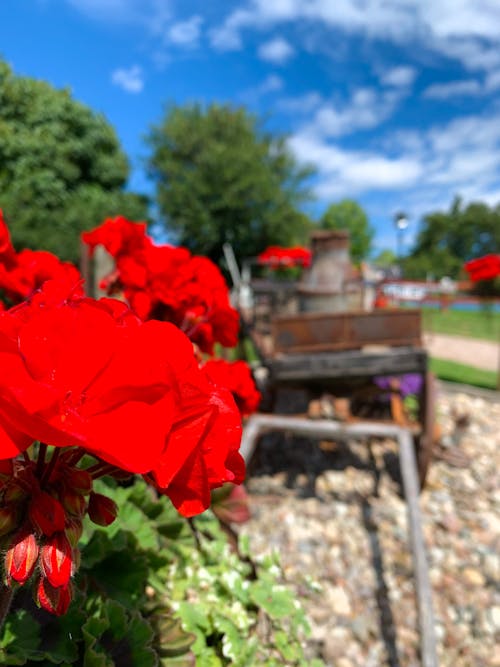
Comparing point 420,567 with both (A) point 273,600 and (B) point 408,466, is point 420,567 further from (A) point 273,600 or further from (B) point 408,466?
(A) point 273,600

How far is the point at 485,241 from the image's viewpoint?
184ft

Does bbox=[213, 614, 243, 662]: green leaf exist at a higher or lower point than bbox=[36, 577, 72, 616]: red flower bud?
lower

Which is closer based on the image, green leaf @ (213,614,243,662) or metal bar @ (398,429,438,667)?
green leaf @ (213,614,243,662)

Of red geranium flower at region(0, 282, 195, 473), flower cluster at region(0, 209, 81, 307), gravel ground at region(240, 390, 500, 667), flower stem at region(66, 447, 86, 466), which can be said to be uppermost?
flower cluster at region(0, 209, 81, 307)

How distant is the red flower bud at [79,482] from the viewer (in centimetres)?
61

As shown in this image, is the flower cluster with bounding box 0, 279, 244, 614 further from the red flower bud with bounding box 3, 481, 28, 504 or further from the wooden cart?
the wooden cart

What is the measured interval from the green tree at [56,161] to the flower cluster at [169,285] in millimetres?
12338

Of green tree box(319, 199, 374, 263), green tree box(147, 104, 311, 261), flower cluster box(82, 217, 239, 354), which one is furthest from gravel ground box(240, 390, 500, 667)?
green tree box(319, 199, 374, 263)

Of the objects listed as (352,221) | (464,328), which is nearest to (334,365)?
(464,328)

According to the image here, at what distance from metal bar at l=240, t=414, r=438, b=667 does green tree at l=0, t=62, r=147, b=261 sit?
1096cm

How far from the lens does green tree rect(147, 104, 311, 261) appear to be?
20.7m

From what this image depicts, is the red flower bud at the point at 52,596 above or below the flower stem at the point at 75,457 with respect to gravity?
below

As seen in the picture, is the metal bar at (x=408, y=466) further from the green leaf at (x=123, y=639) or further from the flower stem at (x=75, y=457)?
the flower stem at (x=75, y=457)

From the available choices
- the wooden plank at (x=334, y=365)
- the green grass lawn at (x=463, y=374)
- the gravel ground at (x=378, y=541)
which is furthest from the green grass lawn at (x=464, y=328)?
the wooden plank at (x=334, y=365)
